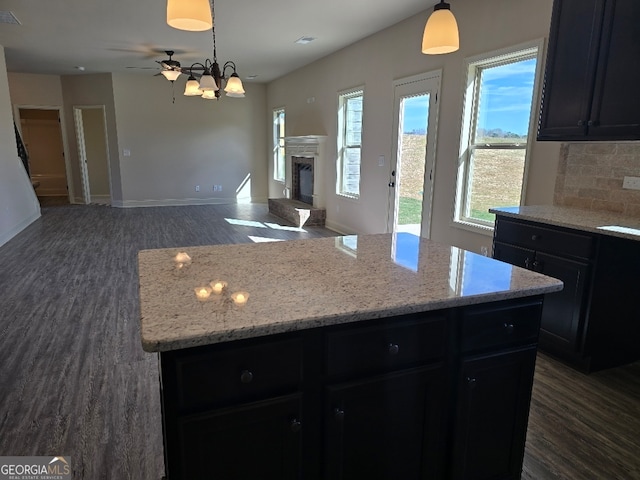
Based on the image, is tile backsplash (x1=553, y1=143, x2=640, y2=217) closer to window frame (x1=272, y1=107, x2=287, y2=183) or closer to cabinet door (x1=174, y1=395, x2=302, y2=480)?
cabinet door (x1=174, y1=395, x2=302, y2=480)

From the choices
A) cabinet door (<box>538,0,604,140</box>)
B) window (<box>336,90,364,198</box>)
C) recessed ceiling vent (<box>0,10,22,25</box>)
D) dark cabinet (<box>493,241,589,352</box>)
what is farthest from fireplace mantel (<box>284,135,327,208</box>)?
dark cabinet (<box>493,241,589,352</box>)

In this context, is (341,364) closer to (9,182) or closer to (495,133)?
(495,133)

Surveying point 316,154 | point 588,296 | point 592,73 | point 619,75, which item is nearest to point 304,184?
point 316,154

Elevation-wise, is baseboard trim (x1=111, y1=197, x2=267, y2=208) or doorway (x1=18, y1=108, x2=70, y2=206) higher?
doorway (x1=18, y1=108, x2=70, y2=206)

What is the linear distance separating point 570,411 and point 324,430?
1.69 meters

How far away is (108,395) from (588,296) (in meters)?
2.86

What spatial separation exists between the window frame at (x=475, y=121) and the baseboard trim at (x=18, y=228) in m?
5.94

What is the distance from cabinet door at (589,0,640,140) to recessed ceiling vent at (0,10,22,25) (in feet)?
19.2

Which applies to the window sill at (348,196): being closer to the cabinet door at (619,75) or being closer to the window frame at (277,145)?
the window frame at (277,145)

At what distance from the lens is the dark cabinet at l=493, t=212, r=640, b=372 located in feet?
8.13

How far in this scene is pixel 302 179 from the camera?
27.2 feet

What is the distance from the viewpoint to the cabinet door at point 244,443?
109 centimetres

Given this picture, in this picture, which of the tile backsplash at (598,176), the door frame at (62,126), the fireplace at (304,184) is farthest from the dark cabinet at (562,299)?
the door frame at (62,126)

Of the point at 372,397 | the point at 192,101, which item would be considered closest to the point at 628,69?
the point at 372,397
